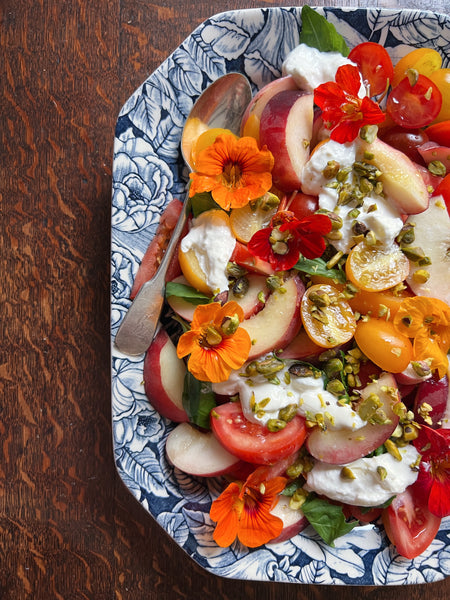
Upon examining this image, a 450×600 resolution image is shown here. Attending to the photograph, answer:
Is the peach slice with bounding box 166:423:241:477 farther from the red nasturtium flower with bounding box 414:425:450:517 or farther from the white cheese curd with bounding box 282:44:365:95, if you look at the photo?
the white cheese curd with bounding box 282:44:365:95

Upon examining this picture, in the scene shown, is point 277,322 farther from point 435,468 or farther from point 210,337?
point 435,468

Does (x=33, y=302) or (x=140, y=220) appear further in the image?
(x=33, y=302)

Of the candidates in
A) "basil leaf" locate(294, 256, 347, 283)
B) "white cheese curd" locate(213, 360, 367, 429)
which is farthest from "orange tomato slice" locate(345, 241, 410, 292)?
"white cheese curd" locate(213, 360, 367, 429)

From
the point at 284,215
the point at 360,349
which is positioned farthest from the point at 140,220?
the point at 360,349

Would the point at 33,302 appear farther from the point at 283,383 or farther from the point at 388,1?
the point at 388,1

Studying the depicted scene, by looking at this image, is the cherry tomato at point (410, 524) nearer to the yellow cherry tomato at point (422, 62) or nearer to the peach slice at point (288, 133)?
the peach slice at point (288, 133)

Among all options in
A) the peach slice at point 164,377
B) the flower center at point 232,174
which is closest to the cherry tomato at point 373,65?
the flower center at point 232,174
